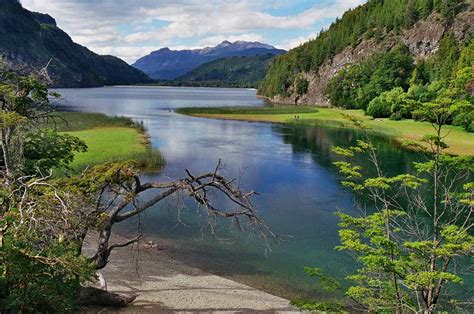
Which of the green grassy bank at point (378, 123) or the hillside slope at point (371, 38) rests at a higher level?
the hillside slope at point (371, 38)

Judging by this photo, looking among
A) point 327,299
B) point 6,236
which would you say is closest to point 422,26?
point 327,299

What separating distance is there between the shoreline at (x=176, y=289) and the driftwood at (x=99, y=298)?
0.27m

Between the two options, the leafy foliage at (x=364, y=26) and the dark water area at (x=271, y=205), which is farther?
the leafy foliage at (x=364, y=26)

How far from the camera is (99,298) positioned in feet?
59.3

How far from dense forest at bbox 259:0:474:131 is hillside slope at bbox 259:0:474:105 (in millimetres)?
308

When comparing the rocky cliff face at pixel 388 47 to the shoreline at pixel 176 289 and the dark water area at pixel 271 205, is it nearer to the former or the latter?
the dark water area at pixel 271 205

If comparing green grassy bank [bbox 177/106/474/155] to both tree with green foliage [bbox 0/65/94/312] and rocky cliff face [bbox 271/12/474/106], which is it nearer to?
rocky cliff face [bbox 271/12/474/106]

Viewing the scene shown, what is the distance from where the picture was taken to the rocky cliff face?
13988cm

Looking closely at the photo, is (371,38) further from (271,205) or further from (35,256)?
(35,256)

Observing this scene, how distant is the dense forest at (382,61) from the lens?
108 m

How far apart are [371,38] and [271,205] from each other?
14817 centimetres

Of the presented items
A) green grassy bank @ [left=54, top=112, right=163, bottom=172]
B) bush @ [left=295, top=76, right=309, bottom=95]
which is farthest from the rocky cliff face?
green grassy bank @ [left=54, top=112, right=163, bottom=172]

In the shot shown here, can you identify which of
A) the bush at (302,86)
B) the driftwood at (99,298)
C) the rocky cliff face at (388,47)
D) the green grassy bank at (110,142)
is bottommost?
the driftwood at (99,298)

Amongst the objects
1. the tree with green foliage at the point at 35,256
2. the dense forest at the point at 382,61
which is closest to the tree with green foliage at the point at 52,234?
the tree with green foliage at the point at 35,256
